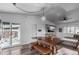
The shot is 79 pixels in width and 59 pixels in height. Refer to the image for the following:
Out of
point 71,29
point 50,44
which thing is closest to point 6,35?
point 50,44

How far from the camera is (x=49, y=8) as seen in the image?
1.56 metres

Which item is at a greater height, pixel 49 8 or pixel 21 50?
pixel 49 8

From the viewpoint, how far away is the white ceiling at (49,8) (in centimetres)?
154

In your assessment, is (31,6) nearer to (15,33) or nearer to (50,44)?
(15,33)

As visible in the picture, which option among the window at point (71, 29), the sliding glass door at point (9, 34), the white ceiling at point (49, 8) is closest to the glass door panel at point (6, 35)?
the sliding glass door at point (9, 34)

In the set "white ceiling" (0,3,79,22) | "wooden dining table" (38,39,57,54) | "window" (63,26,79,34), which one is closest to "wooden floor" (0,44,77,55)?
"wooden dining table" (38,39,57,54)

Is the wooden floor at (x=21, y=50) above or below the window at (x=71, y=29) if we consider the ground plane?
below

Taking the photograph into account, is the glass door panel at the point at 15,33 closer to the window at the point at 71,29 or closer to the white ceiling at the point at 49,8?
the white ceiling at the point at 49,8

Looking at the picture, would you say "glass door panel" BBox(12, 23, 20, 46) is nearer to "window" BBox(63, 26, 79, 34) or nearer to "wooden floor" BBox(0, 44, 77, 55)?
"wooden floor" BBox(0, 44, 77, 55)

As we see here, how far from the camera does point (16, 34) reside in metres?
1.58

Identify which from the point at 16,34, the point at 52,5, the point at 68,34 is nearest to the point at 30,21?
the point at 16,34

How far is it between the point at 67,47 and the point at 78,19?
0.46 m
